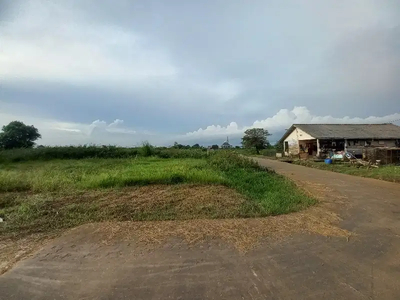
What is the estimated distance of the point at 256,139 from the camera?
39375 mm

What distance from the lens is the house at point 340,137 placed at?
23.8 meters

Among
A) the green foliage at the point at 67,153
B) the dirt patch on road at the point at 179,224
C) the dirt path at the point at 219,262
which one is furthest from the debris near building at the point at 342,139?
the green foliage at the point at 67,153

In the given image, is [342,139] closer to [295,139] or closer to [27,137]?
[295,139]

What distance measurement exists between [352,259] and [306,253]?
2.15 feet

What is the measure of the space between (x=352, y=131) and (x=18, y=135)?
43161 millimetres

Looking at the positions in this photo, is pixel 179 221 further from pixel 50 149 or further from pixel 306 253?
pixel 50 149

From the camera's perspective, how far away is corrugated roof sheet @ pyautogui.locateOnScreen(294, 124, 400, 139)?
79.2ft

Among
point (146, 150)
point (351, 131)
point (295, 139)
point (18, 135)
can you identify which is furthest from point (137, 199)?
point (18, 135)

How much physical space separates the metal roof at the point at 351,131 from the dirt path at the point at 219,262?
2051 cm

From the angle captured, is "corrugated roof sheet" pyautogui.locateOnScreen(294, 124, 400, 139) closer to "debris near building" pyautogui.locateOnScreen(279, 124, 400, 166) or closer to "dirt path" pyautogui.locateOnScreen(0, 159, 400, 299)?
"debris near building" pyautogui.locateOnScreen(279, 124, 400, 166)

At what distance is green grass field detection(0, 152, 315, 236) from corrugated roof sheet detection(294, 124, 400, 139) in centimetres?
1694

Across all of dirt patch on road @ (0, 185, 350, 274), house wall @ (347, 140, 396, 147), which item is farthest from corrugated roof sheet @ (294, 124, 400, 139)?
dirt patch on road @ (0, 185, 350, 274)

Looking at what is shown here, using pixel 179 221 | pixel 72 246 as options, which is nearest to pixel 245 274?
pixel 179 221

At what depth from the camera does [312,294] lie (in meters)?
2.97
